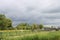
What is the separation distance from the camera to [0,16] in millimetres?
52344

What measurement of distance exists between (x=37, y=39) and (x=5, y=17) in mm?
37804

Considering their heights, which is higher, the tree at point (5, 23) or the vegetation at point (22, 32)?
the tree at point (5, 23)

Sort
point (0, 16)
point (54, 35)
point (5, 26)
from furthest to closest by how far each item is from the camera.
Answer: point (0, 16), point (5, 26), point (54, 35)

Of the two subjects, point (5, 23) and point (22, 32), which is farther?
point (5, 23)

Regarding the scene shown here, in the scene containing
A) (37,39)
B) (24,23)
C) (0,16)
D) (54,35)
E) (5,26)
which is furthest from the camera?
(24,23)

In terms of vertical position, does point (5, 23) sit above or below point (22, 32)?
above

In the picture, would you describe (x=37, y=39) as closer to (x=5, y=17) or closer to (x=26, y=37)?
(x=26, y=37)

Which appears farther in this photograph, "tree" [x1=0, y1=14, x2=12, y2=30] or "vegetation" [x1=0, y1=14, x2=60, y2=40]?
"tree" [x1=0, y1=14, x2=12, y2=30]

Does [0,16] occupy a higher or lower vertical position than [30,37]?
higher

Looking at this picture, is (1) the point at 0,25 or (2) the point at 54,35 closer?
(2) the point at 54,35

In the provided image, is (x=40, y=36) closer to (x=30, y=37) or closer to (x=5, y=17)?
(x=30, y=37)

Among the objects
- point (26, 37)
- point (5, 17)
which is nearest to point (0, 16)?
point (5, 17)

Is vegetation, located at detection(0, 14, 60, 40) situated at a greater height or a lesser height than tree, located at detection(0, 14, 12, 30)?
lesser

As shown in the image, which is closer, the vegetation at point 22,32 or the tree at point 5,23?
the vegetation at point 22,32
